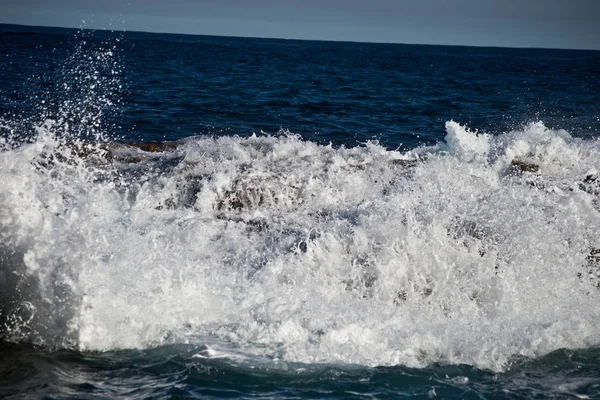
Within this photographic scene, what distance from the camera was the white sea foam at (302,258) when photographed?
6.16 metres

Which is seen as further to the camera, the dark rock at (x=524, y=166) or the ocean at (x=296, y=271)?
the dark rock at (x=524, y=166)

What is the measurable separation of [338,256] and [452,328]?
1.70 m

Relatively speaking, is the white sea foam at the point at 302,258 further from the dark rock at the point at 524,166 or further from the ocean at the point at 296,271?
the dark rock at the point at 524,166

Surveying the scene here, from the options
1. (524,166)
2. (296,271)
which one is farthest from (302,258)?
(524,166)

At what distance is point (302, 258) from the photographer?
7609 mm

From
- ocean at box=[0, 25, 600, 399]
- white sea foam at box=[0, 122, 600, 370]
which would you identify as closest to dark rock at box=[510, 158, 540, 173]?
ocean at box=[0, 25, 600, 399]

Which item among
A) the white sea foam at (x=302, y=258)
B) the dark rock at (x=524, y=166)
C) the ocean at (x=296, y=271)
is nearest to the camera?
the ocean at (x=296, y=271)

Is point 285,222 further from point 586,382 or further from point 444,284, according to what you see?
point 586,382

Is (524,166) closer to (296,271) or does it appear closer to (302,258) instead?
(302,258)

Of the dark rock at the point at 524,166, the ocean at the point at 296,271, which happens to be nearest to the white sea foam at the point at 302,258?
the ocean at the point at 296,271

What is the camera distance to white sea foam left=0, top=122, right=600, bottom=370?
6.16 m

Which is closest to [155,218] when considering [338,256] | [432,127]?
[338,256]

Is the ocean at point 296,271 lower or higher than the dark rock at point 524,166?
lower

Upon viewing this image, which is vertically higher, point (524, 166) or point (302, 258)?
point (524, 166)
